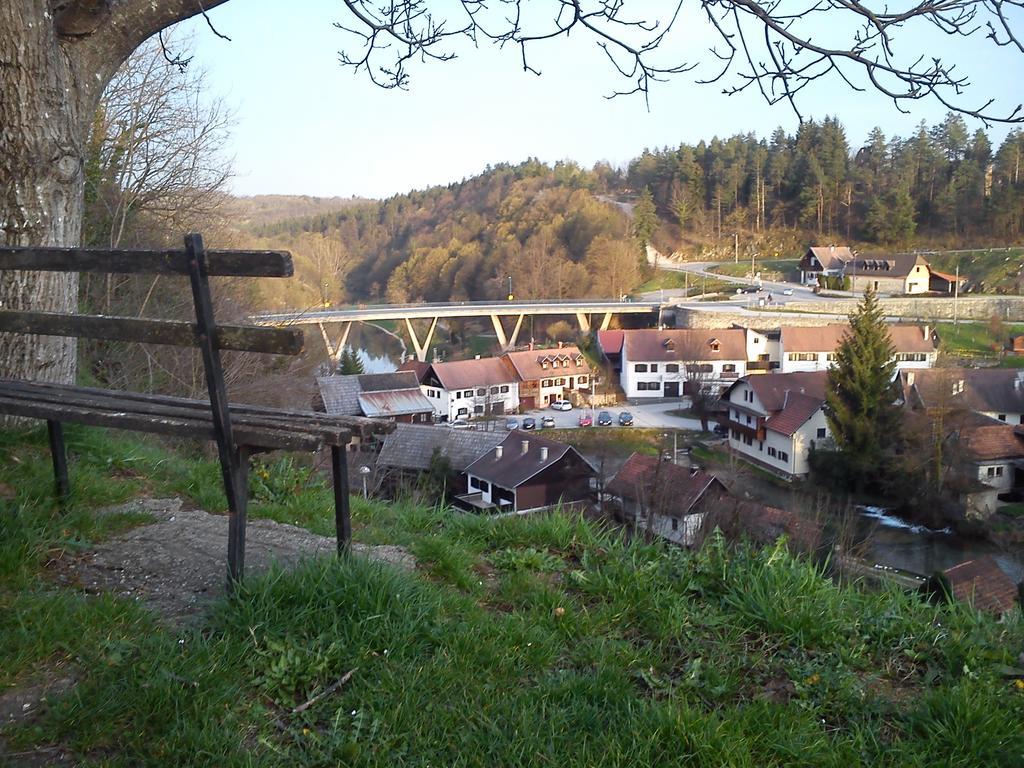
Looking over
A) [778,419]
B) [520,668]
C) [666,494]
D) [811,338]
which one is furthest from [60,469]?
[811,338]

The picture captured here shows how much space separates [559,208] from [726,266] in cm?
1432

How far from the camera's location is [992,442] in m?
22.6

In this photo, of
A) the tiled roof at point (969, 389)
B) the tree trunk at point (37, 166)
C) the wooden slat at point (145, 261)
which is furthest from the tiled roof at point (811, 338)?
the wooden slat at point (145, 261)

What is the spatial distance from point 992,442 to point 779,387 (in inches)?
271

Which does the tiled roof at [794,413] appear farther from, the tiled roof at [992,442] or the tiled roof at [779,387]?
the tiled roof at [992,442]

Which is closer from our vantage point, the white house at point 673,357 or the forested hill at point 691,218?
the white house at point 673,357

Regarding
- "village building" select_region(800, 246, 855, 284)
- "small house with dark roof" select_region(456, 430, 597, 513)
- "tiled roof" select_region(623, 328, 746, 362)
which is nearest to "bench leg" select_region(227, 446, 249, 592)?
"small house with dark roof" select_region(456, 430, 597, 513)

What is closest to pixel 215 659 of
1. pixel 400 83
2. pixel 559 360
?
pixel 400 83

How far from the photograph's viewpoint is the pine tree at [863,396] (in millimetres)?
22812

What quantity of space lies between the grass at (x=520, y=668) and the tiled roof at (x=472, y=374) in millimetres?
32513

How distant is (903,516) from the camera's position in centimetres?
2103

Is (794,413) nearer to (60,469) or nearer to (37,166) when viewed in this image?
(37,166)

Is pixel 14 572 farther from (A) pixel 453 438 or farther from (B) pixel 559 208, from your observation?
(B) pixel 559 208

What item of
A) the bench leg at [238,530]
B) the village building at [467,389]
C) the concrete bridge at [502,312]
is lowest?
the village building at [467,389]
